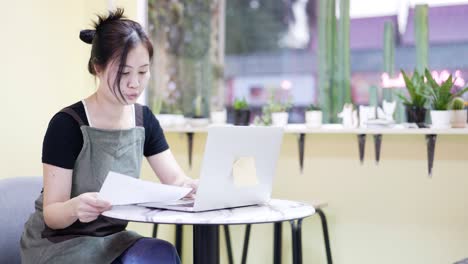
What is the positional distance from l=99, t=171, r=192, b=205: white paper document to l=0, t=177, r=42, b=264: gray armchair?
69 centimetres

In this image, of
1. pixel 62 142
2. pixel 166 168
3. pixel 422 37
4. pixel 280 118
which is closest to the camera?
pixel 62 142

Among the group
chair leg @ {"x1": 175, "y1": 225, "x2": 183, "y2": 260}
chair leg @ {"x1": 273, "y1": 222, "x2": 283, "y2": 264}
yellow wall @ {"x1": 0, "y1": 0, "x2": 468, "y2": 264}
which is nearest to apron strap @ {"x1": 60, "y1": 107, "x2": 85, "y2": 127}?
yellow wall @ {"x1": 0, "y1": 0, "x2": 468, "y2": 264}

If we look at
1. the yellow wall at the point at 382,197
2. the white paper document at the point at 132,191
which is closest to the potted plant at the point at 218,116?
the yellow wall at the point at 382,197

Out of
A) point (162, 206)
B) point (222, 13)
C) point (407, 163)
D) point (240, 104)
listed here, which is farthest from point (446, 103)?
point (162, 206)

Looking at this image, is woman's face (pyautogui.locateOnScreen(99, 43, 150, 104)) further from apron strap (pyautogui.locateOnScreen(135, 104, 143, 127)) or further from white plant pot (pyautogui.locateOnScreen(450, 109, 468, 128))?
white plant pot (pyautogui.locateOnScreen(450, 109, 468, 128))

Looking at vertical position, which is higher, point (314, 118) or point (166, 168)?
point (314, 118)

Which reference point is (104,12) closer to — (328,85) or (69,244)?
(328,85)

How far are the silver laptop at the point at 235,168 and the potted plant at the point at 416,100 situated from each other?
1375 millimetres

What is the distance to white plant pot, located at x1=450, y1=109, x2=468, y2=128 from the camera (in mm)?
2820

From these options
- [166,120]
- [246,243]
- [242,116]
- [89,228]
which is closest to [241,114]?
[242,116]

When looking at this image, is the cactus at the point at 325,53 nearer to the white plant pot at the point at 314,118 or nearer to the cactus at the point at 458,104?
the white plant pot at the point at 314,118

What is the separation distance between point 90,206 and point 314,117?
1.76 meters

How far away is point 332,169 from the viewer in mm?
3123

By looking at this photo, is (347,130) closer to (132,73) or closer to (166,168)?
(166,168)
